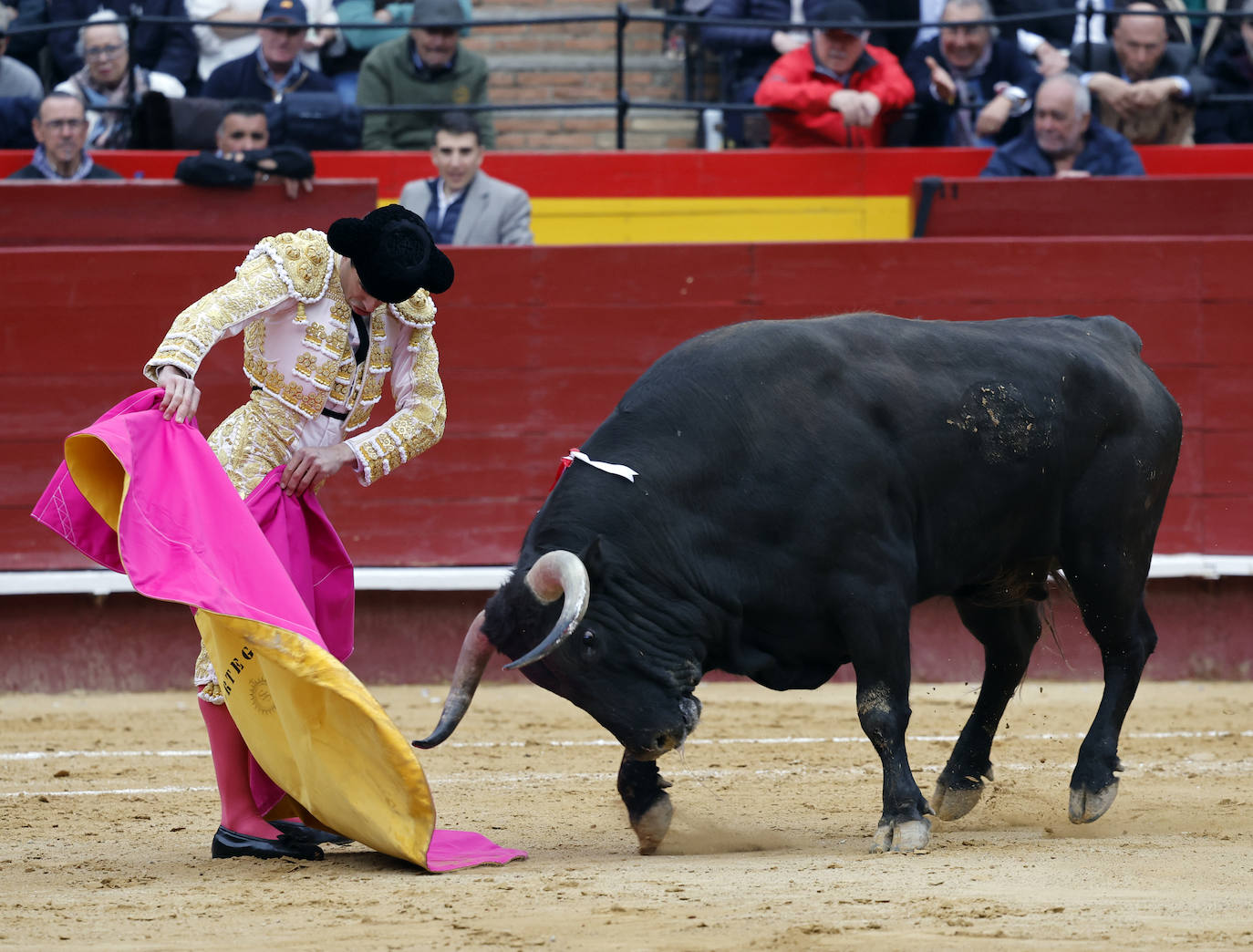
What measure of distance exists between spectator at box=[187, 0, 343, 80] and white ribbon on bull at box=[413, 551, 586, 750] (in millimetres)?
4829

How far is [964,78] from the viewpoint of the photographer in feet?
25.4

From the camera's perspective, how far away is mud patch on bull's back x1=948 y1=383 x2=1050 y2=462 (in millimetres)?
4066

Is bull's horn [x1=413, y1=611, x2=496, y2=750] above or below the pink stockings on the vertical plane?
above

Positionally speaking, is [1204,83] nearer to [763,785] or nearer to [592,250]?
[592,250]

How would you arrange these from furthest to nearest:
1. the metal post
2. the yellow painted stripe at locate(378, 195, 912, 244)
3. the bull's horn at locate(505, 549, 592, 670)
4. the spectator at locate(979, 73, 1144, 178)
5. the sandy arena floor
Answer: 1. the yellow painted stripe at locate(378, 195, 912, 244)
2. the spectator at locate(979, 73, 1144, 178)
3. the metal post
4. the bull's horn at locate(505, 549, 592, 670)
5. the sandy arena floor

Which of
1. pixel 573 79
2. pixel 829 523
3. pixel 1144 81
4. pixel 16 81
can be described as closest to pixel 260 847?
pixel 829 523

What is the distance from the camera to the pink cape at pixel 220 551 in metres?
3.62

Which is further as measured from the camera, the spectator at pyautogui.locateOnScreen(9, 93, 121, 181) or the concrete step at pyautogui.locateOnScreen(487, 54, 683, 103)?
the concrete step at pyautogui.locateOnScreen(487, 54, 683, 103)

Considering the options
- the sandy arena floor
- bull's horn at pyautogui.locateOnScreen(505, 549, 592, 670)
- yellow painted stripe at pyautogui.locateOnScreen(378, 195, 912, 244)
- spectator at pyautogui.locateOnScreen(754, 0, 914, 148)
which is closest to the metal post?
yellow painted stripe at pyautogui.locateOnScreen(378, 195, 912, 244)

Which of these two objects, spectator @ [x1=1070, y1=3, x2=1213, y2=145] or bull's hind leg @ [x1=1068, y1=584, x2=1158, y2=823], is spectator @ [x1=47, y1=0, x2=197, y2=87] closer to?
spectator @ [x1=1070, y1=3, x2=1213, y2=145]

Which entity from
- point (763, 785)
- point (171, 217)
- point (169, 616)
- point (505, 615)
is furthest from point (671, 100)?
point (505, 615)

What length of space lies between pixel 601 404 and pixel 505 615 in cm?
295

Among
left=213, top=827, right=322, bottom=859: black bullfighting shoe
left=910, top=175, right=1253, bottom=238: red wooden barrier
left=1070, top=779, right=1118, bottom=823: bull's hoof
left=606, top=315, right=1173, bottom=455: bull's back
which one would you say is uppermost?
left=606, top=315, right=1173, bottom=455: bull's back

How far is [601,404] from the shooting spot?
6625 millimetres
